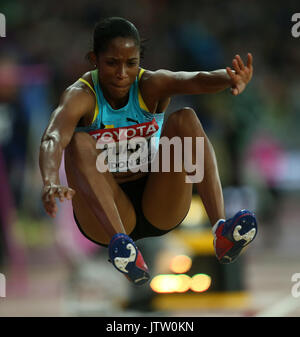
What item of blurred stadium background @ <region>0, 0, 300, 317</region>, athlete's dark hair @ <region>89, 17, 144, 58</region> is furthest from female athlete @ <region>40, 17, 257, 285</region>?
blurred stadium background @ <region>0, 0, 300, 317</region>

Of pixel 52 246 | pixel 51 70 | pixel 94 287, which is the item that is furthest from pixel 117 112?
pixel 52 246

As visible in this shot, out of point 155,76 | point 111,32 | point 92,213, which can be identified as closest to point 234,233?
point 92,213

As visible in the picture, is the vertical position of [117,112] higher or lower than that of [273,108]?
lower

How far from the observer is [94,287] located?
883cm

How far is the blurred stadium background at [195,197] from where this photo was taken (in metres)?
8.30

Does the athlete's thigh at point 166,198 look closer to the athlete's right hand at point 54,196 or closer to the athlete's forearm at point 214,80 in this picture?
the athlete's forearm at point 214,80

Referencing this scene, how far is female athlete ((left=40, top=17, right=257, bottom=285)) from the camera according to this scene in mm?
3877

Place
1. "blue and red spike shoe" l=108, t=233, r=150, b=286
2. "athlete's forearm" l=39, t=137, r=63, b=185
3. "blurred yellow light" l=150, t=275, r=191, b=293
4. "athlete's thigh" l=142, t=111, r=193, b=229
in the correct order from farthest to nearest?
"blurred yellow light" l=150, t=275, r=191, b=293
"athlete's thigh" l=142, t=111, r=193, b=229
"blue and red spike shoe" l=108, t=233, r=150, b=286
"athlete's forearm" l=39, t=137, r=63, b=185

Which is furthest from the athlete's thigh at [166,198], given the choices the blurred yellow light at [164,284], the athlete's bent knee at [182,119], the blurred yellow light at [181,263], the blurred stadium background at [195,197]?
the blurred yellow light at [164,284]

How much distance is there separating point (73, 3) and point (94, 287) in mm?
6085

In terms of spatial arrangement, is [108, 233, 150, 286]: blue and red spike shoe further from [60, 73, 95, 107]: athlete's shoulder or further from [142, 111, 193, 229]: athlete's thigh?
[60, 73, 95, 107]: athlete's shoulder

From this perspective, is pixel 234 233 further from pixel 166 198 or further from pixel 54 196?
pixel 54 196

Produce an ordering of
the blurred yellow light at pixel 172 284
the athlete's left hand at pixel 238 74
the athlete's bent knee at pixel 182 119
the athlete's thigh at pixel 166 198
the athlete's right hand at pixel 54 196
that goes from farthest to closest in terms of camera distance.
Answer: the blurred yellow light at pixel 172 284, the athlete's thigh at pixel 166 198, the athlete's bent knee at pixel 182 119, the athlete's left hand at pixel 238 74, the athlete's right hand at pixel 54 196
